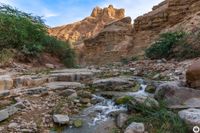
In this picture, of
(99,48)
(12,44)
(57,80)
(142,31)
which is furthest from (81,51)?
(57,80)

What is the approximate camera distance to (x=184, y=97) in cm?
470

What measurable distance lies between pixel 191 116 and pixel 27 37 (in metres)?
9.28

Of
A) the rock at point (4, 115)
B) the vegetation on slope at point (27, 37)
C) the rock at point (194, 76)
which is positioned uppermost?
the vegetation on slope at point (27, 37)

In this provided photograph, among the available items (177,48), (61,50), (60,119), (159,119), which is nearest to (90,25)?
(61,50)

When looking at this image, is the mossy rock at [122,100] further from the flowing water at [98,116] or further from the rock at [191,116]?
the rock at [191,116]

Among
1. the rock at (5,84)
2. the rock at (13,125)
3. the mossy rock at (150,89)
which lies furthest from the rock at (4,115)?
the mossy rock at (150,89)

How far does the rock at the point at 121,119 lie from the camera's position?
13.9 feet

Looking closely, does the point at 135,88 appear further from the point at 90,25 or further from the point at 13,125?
the point at 90,25

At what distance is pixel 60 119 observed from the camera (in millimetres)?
4430

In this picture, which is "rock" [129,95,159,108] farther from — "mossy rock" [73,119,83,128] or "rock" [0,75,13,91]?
"rock" [0,75,13,91]

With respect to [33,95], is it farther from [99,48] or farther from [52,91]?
[99,48]

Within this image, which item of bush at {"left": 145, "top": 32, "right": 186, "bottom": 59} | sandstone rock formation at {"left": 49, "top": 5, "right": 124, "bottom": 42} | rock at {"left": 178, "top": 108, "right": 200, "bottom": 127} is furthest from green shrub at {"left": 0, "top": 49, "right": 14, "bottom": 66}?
sandstone rock formation at {"left": 49, "top": 5, "right": 124, "bottom": 42}

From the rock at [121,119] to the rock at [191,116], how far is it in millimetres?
798

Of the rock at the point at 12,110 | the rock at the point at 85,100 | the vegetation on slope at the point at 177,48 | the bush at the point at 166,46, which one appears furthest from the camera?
the bush at the point at 166,46
